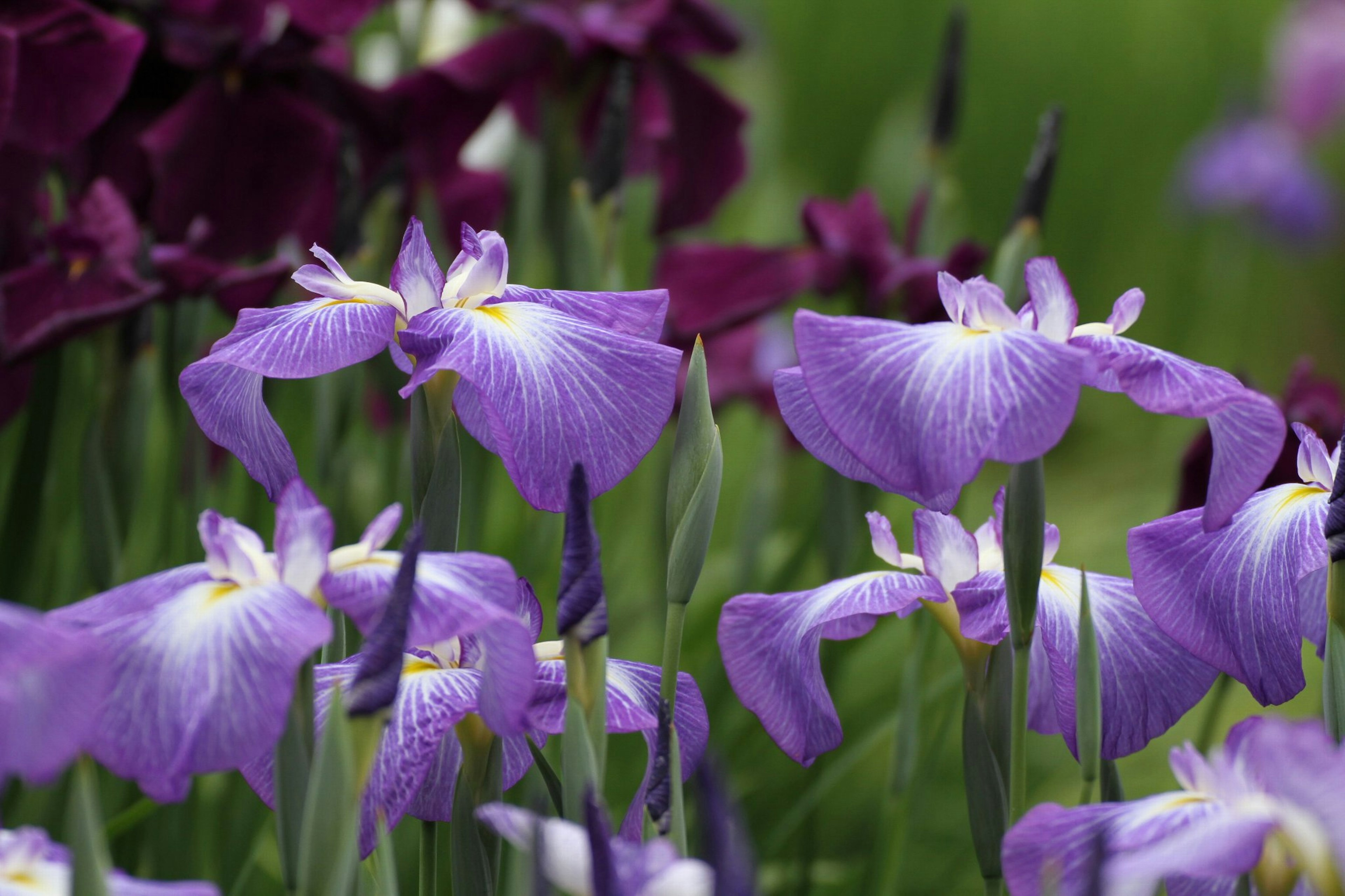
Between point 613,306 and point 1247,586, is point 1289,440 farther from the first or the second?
point 613,306

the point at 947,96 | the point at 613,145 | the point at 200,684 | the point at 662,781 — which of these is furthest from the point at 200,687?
the point at 947,96

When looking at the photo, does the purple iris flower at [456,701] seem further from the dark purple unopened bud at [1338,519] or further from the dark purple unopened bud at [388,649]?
the dark purple unopened bud at [1338,519]

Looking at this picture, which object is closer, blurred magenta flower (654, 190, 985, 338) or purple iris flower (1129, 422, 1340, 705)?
purple iris flower (1129, 422, 1340, 705)

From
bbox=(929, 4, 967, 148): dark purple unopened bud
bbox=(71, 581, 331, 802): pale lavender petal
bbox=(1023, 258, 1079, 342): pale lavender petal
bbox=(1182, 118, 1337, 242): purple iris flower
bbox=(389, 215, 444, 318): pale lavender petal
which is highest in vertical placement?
bbox=(1182, 118, 1337, 242): purple iris flower

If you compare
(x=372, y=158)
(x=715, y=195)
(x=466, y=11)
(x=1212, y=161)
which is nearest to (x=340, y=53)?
(x=372, y=158)

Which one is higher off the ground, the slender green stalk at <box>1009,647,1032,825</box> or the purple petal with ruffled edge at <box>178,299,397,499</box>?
the purple petal with ruffled edge at <box>178,299,397,499</box>

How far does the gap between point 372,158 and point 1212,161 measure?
2104mm

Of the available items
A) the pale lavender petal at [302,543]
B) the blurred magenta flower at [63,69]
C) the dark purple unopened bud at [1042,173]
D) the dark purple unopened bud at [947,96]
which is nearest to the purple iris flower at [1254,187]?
the dark purple unopened bud at [947,96]

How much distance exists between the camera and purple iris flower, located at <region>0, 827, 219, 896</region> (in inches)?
9.8

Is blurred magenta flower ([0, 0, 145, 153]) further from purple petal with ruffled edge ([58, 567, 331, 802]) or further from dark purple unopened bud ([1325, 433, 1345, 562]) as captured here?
dark purple unopened bud ([1325, 433, 1345, 562])

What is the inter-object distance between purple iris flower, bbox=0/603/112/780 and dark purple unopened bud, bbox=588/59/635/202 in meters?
0.44

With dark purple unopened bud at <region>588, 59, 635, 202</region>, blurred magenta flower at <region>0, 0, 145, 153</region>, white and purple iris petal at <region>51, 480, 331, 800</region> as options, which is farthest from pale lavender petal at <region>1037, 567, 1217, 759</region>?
blurred magenta flower at <region>0, 0, 145, 153</region>

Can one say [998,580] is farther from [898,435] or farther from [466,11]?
[466,11]

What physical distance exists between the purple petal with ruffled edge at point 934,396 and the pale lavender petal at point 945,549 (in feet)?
0.14
